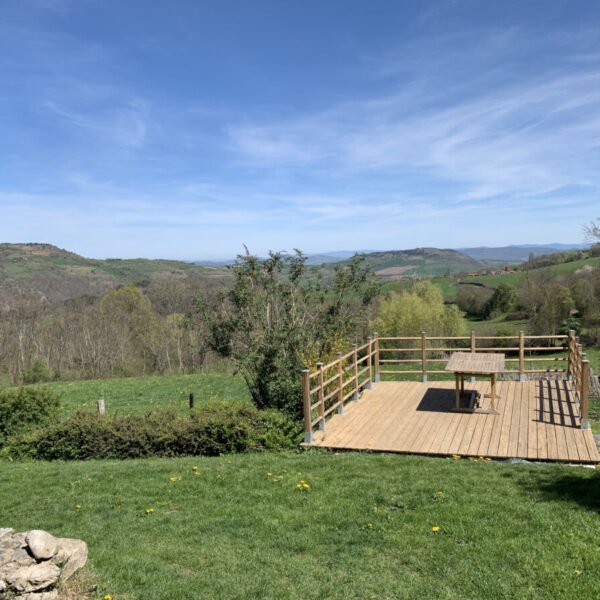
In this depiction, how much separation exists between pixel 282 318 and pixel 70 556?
8000mm

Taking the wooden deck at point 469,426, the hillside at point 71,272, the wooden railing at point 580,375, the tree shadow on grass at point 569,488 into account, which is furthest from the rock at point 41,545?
the hillside at point 71,272

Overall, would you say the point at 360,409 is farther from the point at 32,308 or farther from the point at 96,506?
the point at 32,308

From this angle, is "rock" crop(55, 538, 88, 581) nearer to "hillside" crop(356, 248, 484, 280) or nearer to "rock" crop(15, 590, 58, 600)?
"rock" crop(15, 590, 58, 600)

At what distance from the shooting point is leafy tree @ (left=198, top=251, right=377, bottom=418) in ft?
36.4

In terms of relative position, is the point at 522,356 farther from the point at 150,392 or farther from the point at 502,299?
the point at 502,299

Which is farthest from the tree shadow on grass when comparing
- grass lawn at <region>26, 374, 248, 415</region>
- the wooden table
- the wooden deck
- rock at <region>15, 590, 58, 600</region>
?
grass lawn at <region>26, 374, 248, 415</region>

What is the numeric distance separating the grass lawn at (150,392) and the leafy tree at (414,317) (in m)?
13.8

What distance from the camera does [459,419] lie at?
9.98 m

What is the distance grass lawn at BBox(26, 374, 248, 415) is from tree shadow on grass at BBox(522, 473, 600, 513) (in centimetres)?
1144

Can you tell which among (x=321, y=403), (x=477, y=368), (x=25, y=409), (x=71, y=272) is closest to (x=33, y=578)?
(x=321, y=403)

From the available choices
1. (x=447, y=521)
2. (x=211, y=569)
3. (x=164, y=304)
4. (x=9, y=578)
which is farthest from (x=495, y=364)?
(x=164, y=304)

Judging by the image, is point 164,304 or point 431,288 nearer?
point 431,288

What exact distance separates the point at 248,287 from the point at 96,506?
640 centimetres

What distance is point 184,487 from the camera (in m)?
7.05
